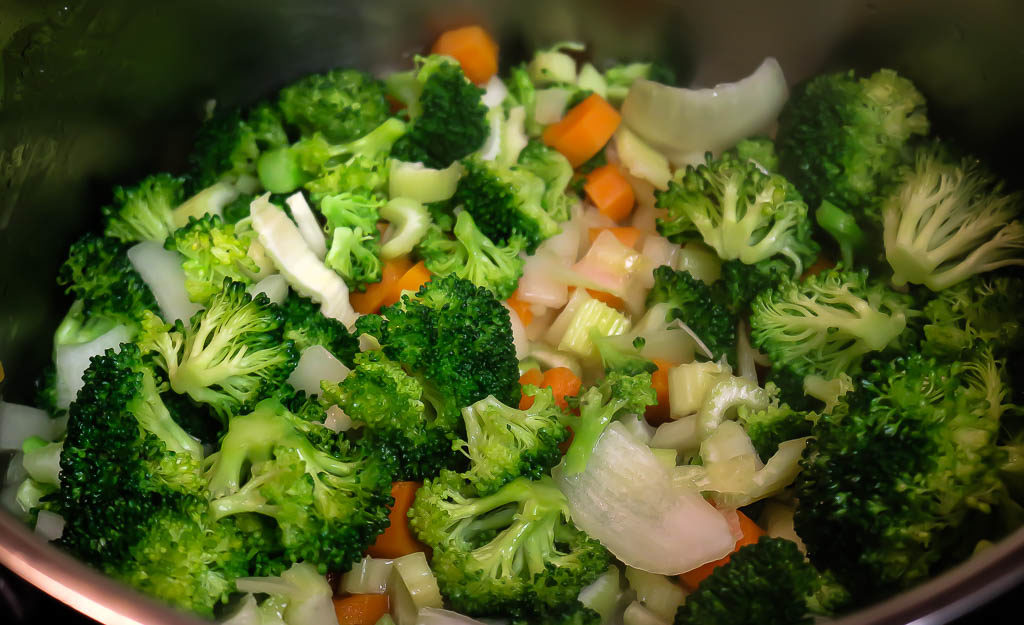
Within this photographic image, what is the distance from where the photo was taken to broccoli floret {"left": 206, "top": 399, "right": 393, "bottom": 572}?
1.32 meters

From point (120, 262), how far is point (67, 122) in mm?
336

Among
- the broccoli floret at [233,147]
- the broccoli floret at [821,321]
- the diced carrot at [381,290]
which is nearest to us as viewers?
the broccoli floret at [821,321]

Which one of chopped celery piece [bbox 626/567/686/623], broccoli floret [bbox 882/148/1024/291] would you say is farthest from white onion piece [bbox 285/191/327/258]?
broccoli floret [bbox 882/148/1024/291]

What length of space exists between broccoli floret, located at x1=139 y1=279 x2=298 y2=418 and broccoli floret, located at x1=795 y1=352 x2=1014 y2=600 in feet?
3.36

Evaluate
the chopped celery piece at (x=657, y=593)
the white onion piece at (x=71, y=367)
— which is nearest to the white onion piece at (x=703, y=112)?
the chopped celery piece at (x=657, y=593)

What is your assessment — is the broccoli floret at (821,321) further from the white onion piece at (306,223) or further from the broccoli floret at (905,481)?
the white onion piece at (306,223)

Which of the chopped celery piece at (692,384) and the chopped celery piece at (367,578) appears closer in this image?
the chopped celery piece at (367,578)

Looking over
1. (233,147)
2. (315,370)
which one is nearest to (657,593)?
(315,370)

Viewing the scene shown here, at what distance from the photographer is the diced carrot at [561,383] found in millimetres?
1673

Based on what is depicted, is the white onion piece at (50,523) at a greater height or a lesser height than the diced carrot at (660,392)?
lesser

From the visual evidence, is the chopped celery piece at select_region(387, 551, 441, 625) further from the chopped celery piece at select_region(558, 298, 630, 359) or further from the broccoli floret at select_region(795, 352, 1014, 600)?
the broccoli floret at select_region(795, 352, 1014, 600)

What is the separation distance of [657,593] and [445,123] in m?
1.20

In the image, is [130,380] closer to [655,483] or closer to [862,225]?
[655,483]

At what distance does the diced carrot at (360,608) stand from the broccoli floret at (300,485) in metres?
0.10
